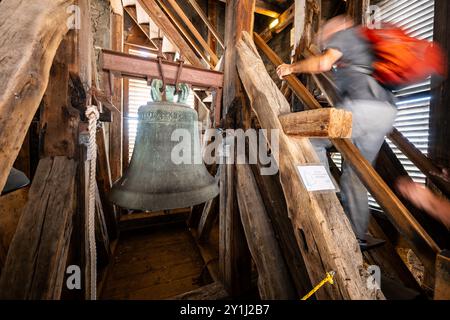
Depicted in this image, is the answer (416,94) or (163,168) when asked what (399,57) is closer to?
(416,94)

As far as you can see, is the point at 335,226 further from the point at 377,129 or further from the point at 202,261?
the point at 202,261

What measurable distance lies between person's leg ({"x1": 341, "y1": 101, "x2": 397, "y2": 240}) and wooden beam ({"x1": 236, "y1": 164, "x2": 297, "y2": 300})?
2.16 ft

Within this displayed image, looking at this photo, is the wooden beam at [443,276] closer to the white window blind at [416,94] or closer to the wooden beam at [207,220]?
the white window blind at [416,94]

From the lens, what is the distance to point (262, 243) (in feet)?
5.79

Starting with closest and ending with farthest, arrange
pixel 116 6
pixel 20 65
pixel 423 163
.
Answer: pixel 20 65 → pixel 423 163 → pixel 116 6

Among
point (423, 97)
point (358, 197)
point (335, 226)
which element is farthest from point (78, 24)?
point (423, 97)

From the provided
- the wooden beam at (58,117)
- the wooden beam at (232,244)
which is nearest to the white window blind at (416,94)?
the wooden beam at (232,244)

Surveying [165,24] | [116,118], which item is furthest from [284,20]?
[116,118]

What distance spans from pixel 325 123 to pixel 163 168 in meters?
1.01

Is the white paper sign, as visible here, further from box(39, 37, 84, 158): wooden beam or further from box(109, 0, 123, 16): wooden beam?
box(109, 0, 123, 16): wooden beam

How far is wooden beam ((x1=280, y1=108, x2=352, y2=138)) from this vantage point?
1050 millimetres

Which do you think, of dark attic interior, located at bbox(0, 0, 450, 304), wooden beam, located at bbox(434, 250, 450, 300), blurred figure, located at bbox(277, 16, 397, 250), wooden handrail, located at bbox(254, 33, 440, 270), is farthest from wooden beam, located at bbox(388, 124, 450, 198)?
wooden beam, located at bbox(434, 250, 450, 300)

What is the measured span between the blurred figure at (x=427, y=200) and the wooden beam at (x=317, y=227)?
3.68ft

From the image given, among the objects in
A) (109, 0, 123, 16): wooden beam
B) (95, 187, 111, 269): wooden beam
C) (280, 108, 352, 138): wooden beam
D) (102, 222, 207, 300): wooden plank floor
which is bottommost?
(102, 222, 207, 300): wooden plank floor
